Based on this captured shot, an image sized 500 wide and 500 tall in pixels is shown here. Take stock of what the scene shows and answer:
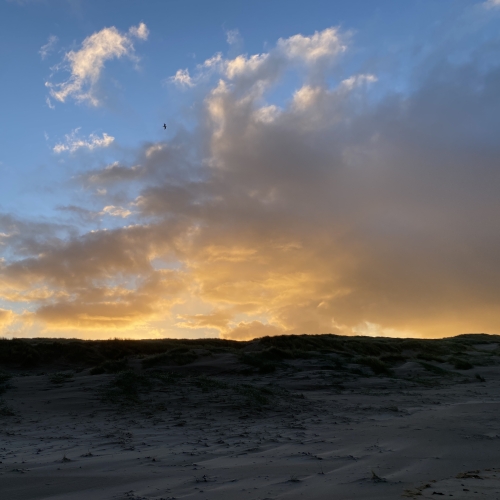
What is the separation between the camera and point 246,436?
9.77 meters

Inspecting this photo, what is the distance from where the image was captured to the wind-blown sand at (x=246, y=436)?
6141 mm

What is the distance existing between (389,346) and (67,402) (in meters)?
27.2

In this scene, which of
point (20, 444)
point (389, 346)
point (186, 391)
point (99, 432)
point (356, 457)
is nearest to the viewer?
point (356, 457)

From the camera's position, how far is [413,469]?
6875mm

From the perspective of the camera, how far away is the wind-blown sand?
614 centimetres

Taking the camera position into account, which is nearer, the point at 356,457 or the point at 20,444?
the point at 356,457

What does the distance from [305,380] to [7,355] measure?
17154 millimetres

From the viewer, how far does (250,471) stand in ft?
22.6

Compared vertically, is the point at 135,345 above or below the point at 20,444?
above

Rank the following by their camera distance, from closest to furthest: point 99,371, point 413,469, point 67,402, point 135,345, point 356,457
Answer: point 413,469
point 356,457
point 67,402
point 99,371
point 135,345

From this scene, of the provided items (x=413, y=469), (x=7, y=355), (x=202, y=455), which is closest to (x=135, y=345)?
(x=7, y=355)

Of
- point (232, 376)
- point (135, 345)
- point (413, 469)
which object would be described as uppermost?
point (135, 345)

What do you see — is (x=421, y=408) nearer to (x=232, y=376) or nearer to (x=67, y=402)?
(x=232, y=376)

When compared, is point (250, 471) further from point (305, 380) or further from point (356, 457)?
point (305, 380)
